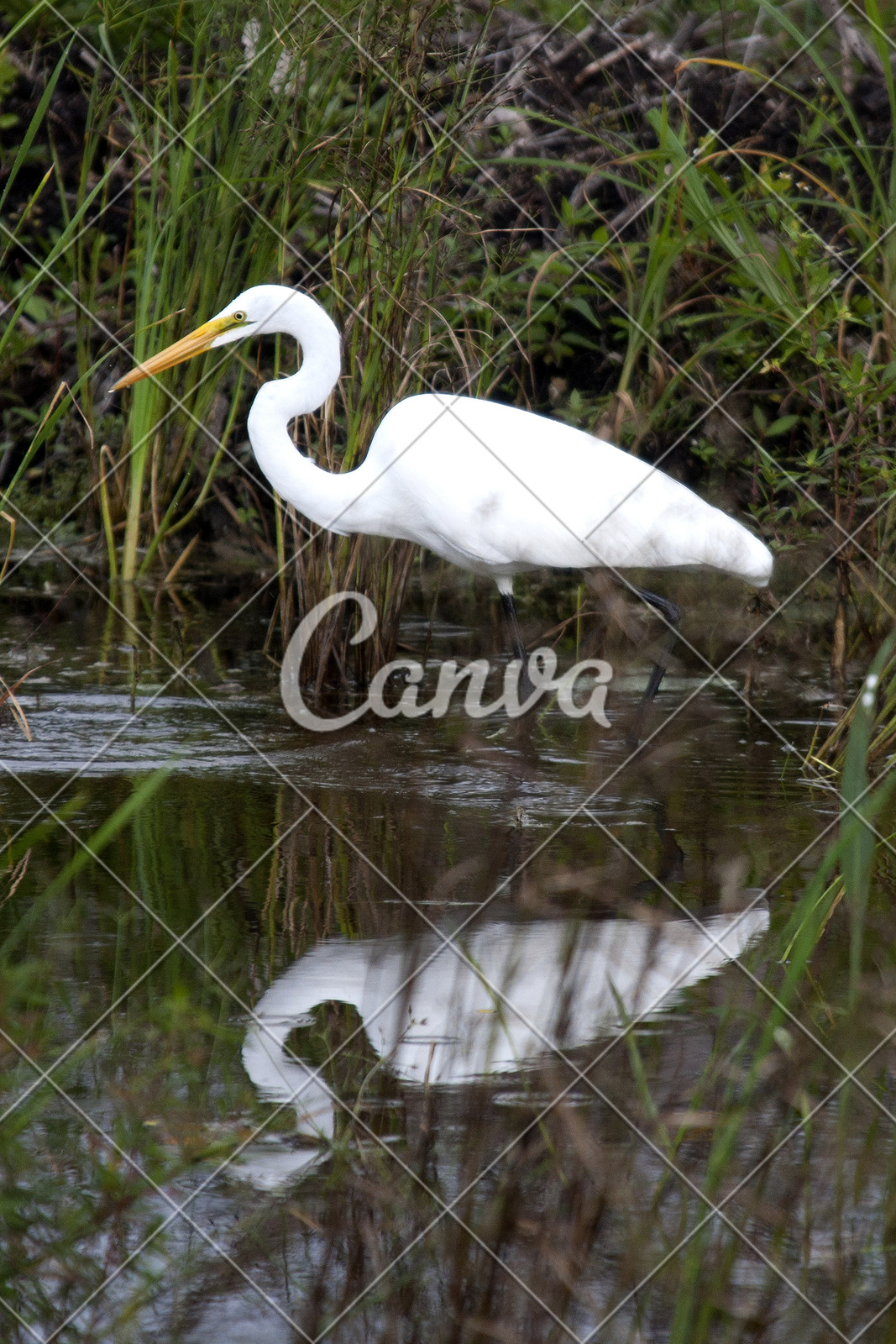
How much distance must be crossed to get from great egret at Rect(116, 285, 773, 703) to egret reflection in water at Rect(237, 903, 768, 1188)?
133cm

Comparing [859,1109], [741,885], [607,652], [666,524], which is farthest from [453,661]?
[859,1109]

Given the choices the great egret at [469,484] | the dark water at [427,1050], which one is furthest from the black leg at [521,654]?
the dark water at [427,1050]

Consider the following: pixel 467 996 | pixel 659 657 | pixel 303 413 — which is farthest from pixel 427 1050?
pixel 303 413

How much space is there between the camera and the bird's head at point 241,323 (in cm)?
346

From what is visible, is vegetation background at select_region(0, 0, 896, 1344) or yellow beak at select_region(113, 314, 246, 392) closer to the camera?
vegetation background at select_region(0, 0, 896, 1344)

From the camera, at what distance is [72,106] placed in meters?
5.87

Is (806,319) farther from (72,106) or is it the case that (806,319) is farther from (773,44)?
(72,106)

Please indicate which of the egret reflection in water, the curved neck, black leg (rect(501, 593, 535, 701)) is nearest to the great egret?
the curved neck

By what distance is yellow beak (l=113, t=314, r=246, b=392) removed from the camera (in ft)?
11.5

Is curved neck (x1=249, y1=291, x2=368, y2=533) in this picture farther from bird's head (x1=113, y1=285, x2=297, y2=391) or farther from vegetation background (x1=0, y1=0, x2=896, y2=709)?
vegetation background (x1=0, y1=0, x2=896, y2=709)

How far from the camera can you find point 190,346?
3527 millimetres

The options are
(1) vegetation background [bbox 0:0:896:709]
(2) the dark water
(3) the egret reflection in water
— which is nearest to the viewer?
(2) the dark water

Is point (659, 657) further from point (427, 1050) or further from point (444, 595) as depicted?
point (427, 1050)

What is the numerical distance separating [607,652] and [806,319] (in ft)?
6.72
